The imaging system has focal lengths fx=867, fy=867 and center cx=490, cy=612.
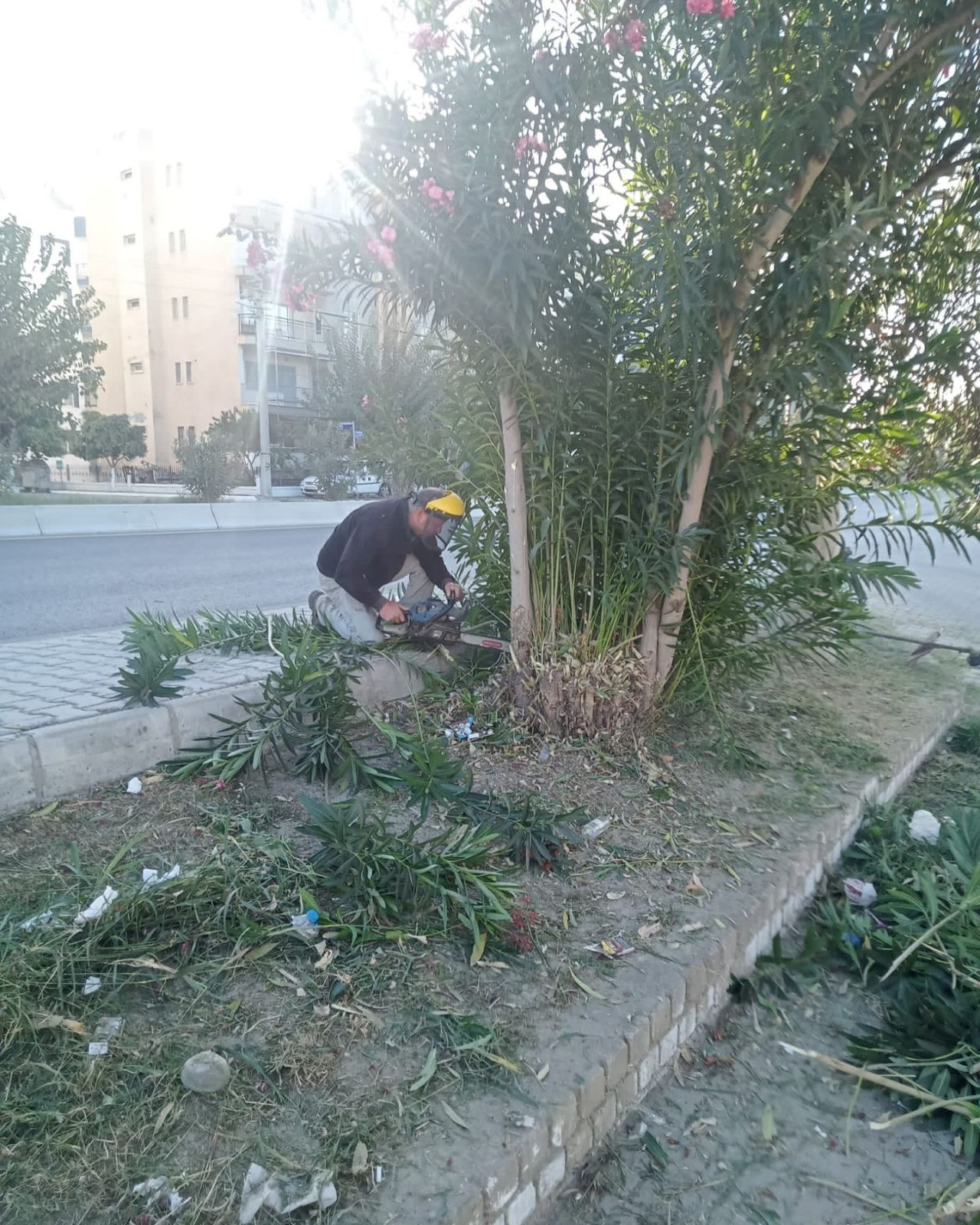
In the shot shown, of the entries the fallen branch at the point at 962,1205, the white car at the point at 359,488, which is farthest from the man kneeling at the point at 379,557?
the white car at the point at 359,488

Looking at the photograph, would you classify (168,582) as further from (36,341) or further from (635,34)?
(36,341)

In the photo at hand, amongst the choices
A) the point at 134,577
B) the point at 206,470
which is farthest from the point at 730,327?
the point at 206,470

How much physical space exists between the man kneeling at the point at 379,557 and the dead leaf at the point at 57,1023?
2.94m

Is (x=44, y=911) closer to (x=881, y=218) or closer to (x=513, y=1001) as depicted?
(x=513, y=1001)

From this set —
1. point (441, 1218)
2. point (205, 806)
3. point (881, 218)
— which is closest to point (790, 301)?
point (881, 218)

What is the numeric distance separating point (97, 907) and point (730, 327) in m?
3.30

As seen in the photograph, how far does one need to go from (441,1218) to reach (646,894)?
63.3 inches

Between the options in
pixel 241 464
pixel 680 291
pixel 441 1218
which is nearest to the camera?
pixel 441 1218

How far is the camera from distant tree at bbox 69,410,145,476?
1339 inches

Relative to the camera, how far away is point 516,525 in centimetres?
436

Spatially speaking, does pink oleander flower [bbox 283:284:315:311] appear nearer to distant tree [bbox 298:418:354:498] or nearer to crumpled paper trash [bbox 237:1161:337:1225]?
crumpled paper trash [bbox 237:1161:337:1225]

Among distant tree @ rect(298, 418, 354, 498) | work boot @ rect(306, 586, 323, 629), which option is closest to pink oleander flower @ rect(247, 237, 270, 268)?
work boot @ rect(306, 586, 323, 629)

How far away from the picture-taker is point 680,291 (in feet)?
11.3

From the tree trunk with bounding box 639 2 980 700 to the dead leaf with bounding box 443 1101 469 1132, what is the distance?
2561 mm
